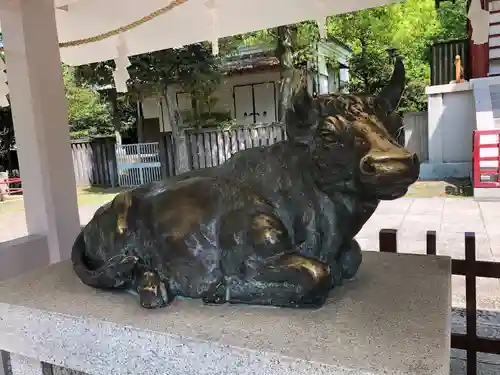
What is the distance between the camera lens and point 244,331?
3.20 feet

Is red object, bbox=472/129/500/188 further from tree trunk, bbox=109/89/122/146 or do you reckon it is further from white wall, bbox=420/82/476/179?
tree trunk, bbox=109/89/122/146

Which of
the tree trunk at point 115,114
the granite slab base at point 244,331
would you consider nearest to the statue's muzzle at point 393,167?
the granite slab base at point 244,331

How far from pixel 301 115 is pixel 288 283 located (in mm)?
370

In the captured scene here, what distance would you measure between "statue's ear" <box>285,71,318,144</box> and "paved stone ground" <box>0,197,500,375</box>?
156cm

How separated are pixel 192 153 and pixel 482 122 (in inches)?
232

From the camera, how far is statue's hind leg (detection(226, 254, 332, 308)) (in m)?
1.01

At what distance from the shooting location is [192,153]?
10492mm

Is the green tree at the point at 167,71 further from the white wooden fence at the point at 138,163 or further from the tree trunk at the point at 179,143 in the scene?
the white wooden fence at the point at 138,163

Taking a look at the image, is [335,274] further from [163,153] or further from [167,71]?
[163,153]

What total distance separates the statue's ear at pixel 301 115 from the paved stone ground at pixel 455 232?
156 cm

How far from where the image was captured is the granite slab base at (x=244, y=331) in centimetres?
86

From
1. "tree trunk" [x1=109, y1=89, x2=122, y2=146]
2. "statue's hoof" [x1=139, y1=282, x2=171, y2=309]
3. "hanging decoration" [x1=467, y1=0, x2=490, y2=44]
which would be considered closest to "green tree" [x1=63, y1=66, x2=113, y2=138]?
"tree trunk" [x1=109, y1=89, x2=122, y2=146]

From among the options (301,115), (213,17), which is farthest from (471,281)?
(213,17)

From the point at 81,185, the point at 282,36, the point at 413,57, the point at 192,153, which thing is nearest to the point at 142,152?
the point at 192,153
